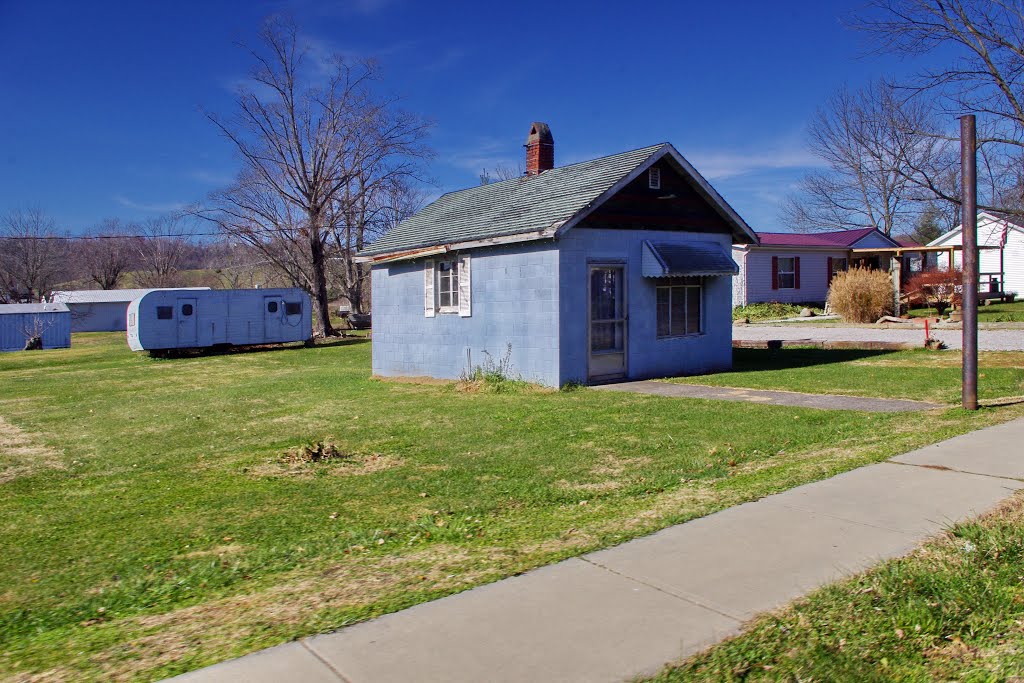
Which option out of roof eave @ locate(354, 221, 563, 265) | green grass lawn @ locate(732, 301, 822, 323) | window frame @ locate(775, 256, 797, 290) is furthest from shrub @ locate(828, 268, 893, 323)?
roof eave @ locate(354, 221, 563, 265)

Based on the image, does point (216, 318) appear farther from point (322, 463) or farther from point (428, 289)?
Result: point (322, 463)

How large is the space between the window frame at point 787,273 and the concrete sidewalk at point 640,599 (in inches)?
Result: 1242

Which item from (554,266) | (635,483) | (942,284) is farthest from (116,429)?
(942,284)

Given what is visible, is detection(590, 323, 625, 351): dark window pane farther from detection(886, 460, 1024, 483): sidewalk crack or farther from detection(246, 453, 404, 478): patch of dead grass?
detection(886, 460, 1024, 483): sidewalk crack

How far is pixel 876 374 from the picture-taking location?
47.2 ft

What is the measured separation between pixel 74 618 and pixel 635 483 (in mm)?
4293

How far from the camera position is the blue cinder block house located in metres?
13.9

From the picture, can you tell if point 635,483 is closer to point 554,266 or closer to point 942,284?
point 554,266

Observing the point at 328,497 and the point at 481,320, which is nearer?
the point at 328,497

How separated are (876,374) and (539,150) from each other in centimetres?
879

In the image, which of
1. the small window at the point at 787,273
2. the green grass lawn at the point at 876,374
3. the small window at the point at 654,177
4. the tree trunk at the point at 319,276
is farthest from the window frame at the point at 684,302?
the tree trunk at the point at 319,276

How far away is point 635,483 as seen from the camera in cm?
679

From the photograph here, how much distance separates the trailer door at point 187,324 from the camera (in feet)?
94.0

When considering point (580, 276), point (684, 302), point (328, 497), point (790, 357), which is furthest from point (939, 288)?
point (328, 497)
